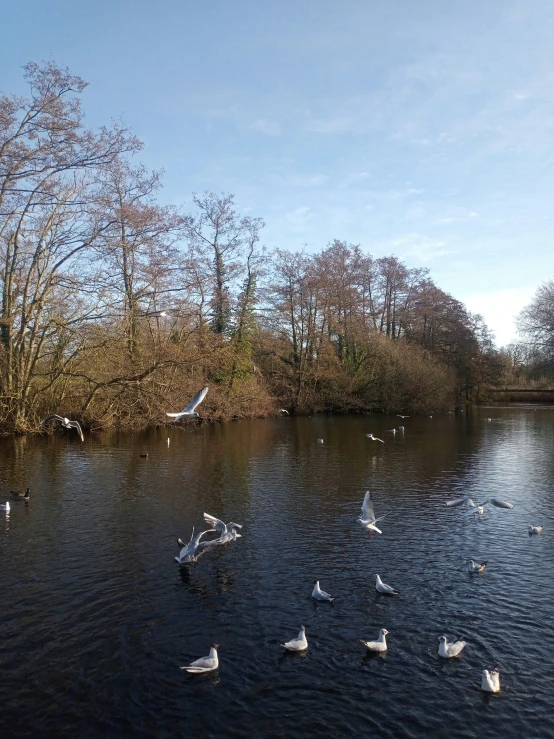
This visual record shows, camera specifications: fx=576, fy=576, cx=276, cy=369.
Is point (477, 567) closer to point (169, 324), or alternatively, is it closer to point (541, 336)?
point (169, 324)

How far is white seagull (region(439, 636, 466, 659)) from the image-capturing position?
293 inches

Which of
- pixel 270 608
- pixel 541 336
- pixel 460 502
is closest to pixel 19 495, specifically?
pixel 270 608

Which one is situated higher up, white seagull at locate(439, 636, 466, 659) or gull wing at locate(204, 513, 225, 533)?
gull wing at locate(204, 513, 225, 533)

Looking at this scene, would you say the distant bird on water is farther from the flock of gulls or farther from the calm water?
the calm water

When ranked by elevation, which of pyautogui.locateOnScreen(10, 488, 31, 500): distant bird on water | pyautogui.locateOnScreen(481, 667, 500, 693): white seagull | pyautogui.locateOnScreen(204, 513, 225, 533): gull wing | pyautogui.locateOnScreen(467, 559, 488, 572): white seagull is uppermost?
pyautogui.locateOnScreen(10, 488, 31, 500): distant bird on water

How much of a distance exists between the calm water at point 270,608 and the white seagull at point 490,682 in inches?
4.0

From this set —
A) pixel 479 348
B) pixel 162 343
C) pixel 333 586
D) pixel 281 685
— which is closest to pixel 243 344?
pixel 162 343

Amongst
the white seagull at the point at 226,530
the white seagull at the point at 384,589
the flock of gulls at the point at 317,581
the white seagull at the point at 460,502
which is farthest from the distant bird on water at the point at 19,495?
the white seagull at the point at 460,502

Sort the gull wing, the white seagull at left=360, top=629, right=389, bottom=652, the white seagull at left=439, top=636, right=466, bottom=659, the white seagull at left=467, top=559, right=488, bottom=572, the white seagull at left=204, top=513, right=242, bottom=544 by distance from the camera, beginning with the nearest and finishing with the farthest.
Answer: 1. the white seagull at left=439, top=636, right=466, bottom=659
2. the white seagull at left=360, top=629, right=389, bottom=652
3. the white seagull at left=467, top=559, right=488, bottom=572
4. the white seagull at left=204, top=513, right=242, bottom=544
5. the gull wing

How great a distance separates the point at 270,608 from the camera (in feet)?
29.5

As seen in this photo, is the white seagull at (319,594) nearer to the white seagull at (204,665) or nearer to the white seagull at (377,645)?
the white seagull at (377,645)

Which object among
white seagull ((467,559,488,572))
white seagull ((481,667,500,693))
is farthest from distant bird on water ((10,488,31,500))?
white seagull ((481,667,500,693))

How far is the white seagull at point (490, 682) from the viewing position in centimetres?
676

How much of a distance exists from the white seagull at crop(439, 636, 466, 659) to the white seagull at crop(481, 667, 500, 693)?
2.01 feet
